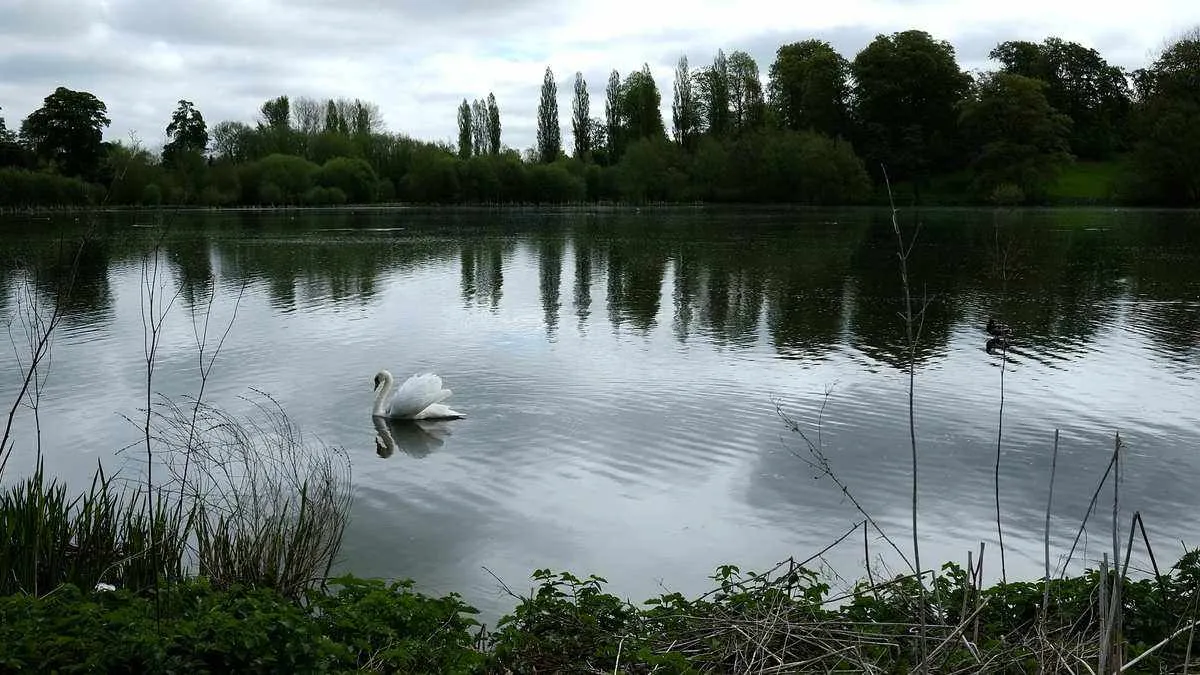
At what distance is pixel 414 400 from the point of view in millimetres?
12508

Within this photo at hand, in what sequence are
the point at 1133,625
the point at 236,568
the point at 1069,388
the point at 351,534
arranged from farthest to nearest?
the point at 1069,388
the point at 351,534
the point at 236,568
the point at 1133,625

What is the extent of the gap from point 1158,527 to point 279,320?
1719 centimetres

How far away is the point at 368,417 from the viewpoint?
13.1 m

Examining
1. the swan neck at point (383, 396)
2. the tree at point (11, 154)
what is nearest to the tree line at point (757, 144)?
the tree at point (11, 154)

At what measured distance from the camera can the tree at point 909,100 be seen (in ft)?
332

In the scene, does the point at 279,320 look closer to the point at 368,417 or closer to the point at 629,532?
the point at 368,417

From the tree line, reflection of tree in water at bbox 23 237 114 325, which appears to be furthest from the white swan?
the tree line

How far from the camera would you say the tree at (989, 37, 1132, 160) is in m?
104

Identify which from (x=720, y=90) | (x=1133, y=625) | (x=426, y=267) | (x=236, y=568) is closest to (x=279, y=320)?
(x=426, y=267)

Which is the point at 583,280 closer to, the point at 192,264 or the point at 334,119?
the point at 192,264

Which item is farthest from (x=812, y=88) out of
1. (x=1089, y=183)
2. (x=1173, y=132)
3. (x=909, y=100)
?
(x=1173, y=132)

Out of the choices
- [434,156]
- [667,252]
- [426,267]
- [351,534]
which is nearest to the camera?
[351,534]

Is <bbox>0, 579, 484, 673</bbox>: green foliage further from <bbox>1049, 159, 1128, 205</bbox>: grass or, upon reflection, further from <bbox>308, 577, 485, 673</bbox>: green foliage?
<bbox>1049, 159, 1128, 205</bbox>: grass

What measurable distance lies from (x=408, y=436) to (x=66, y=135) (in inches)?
3705
